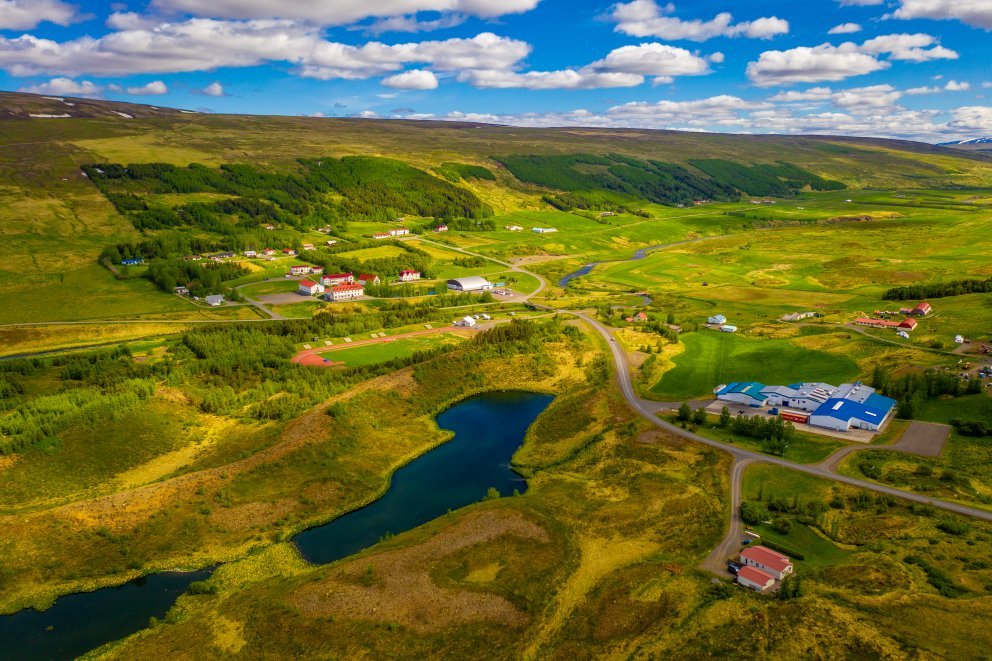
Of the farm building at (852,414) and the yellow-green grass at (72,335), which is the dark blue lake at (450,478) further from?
the yellow-green grass at (72,335)

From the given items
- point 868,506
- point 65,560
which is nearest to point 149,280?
point 65,560

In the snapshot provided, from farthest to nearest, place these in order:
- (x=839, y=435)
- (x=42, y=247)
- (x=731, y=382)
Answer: (x=42, y=247)
(x=731, y=382)
(x=839, y=435)

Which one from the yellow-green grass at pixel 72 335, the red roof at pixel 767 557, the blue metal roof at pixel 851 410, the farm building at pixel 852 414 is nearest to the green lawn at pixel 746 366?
the farm building at pixel 852 414

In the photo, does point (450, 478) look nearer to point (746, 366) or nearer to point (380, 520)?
point (380, 520)

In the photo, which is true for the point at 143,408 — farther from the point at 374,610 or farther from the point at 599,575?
the point at 599,575

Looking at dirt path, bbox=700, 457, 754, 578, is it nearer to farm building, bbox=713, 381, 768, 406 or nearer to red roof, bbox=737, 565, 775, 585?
red roof, bbox=737, 565, 775, 585

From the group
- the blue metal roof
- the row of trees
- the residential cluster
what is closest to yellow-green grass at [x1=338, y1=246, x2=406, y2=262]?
the residential cluster
